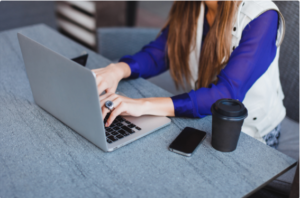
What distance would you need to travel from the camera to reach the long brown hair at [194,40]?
1.04m

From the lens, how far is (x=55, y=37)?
1.42 metres

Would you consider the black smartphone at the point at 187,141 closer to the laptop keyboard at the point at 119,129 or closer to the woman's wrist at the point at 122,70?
the laptop keyboard at the point at 119,129

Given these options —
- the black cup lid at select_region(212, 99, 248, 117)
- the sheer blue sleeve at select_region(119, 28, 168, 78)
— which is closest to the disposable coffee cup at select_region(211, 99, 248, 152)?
the black cup lid at select_region(212, 99, 248, 117)

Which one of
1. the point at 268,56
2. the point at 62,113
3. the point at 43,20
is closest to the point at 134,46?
the point at 268,56

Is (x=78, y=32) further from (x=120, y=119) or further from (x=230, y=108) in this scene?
(x=230, y=108)

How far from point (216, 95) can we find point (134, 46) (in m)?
0.90

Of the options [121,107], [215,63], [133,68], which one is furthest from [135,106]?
[215,63]

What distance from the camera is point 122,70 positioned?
107 centimetres

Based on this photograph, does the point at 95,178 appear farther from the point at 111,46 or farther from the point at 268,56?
the point at 111,46

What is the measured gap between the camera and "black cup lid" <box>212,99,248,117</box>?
2.29 feet

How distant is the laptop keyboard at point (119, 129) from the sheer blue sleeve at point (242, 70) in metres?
0.15

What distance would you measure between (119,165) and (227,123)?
0.27 meters

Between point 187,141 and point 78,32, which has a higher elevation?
point 187,141

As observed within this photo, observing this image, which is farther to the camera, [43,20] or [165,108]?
[43,20]
